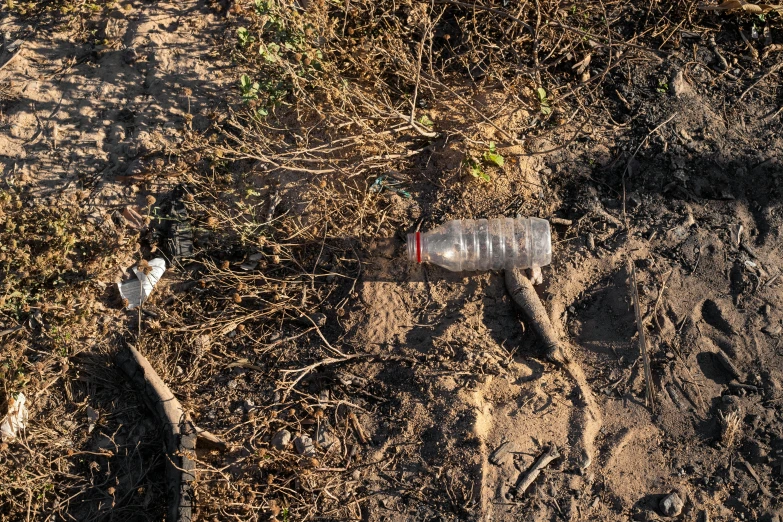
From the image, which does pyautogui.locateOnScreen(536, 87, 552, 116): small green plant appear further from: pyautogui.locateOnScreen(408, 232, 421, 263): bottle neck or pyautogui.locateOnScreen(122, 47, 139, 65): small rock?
pyautogui.locateOnScreen(122, 47, 139, 65): small rock

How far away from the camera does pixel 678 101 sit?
12.8 ft

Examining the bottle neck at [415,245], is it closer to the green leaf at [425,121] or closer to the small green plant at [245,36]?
the green leaf at [425,121]

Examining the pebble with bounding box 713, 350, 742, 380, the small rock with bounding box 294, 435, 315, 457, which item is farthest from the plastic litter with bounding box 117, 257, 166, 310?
the pebble with bounding box 713, 350, 742, 380

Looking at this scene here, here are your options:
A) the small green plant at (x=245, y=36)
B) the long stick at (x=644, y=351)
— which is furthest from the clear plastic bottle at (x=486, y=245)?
the small green plant at (x=245, y=36)

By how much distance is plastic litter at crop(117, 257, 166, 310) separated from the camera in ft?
12.2

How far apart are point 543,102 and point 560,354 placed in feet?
4.97

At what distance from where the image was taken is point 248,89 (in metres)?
3.80

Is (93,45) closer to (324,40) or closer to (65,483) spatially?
(324,40)

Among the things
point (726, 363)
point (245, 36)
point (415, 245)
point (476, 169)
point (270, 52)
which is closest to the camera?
point (726, 363)

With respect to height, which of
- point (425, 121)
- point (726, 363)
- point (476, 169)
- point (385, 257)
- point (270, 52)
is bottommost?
point (726, 363)

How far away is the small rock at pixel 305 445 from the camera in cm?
337

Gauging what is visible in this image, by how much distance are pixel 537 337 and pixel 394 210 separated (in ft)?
3.51

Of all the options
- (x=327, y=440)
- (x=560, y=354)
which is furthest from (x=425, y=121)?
(x=327, y=440)

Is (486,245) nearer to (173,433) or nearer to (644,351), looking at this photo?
(644,351)
